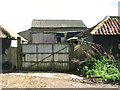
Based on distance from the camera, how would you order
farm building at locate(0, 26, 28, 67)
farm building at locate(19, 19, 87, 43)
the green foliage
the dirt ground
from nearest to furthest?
the dirt ground → the green foliage → farm building at locate(0, 26, 28, 67) → farm building at locate(19, 19, 87, 43)

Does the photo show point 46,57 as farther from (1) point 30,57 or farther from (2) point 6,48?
(2) point 6,48

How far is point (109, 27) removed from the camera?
9344mm

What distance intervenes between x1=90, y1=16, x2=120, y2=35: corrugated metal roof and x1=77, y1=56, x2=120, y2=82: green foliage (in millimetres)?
1911

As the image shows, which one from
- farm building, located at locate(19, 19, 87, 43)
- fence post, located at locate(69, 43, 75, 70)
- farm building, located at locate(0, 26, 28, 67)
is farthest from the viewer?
farm building, located at locate(19, 19, 87, 43)

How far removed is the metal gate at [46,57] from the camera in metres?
8.09

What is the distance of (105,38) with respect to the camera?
886cm

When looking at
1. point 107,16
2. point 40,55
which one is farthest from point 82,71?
point 107,16

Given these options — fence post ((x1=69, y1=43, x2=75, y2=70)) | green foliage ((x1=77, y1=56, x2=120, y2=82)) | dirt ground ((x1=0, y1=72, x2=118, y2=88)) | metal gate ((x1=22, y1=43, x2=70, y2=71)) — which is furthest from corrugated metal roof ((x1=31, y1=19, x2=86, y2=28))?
dirt ground ((x1=0, y1=72, x2=118, y2=88))

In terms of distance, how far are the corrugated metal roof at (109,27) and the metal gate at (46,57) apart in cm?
246

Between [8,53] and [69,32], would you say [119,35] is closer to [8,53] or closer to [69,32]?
[8,53]

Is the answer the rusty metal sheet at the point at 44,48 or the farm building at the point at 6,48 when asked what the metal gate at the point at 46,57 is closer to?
the rusty metal sheet at the point at 44,48

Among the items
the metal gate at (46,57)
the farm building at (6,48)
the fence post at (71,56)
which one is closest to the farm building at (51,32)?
the farm building at (6,48)

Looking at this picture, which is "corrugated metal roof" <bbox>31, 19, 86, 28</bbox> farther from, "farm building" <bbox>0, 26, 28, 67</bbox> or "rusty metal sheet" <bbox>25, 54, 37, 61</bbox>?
"rusty metal sheet" <bbox>25, 54, 37, 61</bbox>

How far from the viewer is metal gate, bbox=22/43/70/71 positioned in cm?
809
